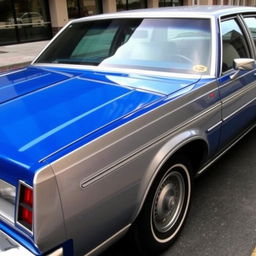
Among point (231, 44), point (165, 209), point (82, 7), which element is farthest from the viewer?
point (82, 7)

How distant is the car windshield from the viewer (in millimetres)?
3115

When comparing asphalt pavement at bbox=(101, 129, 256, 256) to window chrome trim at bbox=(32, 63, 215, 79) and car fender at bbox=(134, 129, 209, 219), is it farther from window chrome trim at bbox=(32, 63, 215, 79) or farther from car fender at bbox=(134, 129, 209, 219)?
window chrome trim at bbox=(32, 63, 215, 79)

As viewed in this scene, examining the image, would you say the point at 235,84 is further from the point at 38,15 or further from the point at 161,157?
the point at 38,15

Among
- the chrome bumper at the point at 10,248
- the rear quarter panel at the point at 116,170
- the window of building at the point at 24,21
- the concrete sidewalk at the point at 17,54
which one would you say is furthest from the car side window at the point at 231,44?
the window of building at the point at 24,21

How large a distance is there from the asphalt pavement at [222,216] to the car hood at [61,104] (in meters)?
1.06

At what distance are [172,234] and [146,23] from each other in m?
1.83

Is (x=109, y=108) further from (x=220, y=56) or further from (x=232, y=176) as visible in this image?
(x=232, y=176)

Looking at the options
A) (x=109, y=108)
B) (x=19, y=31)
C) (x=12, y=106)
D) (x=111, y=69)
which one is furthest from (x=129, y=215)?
(x=19, y=31)

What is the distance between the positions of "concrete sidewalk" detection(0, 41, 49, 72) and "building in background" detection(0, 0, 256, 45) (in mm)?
470

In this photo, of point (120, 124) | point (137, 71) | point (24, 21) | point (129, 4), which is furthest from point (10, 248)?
point (129, 4)

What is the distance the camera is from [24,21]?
1567 centimetres

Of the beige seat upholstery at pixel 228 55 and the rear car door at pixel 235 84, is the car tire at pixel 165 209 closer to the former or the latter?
A: the rear car door at pixel 235 84

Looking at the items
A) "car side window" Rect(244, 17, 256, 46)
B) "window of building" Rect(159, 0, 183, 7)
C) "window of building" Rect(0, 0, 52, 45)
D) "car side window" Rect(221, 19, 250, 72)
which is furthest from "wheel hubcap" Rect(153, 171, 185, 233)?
"window of building" Rect(159, 0, 183, 7)

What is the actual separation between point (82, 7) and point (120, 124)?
16.9m
